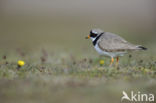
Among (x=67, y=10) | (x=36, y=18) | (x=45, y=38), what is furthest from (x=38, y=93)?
(x=67, y=10)

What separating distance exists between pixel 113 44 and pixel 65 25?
20.9 m

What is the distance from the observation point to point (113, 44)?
1166 centimetres

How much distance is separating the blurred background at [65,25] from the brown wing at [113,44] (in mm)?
8696

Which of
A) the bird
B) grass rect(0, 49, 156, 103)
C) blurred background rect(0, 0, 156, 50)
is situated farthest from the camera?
blurred background rect(0, 0, 156, 50)

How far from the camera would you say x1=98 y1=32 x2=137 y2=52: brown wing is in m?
11.5

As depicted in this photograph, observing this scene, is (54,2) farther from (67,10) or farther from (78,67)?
(78,67)

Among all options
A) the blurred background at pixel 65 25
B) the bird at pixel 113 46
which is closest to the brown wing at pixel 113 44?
the bird at pixel 113 46

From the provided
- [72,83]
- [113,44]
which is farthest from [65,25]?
[72,83]

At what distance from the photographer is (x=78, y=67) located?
1123 cm

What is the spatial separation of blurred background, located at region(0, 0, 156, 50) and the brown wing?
28.5 feet

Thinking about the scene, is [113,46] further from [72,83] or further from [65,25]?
[65,25]

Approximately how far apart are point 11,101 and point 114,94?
275 cm

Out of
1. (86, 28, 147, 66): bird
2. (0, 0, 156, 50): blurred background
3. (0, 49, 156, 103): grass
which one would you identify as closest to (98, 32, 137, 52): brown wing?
(86, 28, 147, 66): bird

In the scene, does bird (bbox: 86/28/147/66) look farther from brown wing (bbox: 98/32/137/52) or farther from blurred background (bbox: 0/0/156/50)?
blurred background (bbox: 0/0/156/50)
